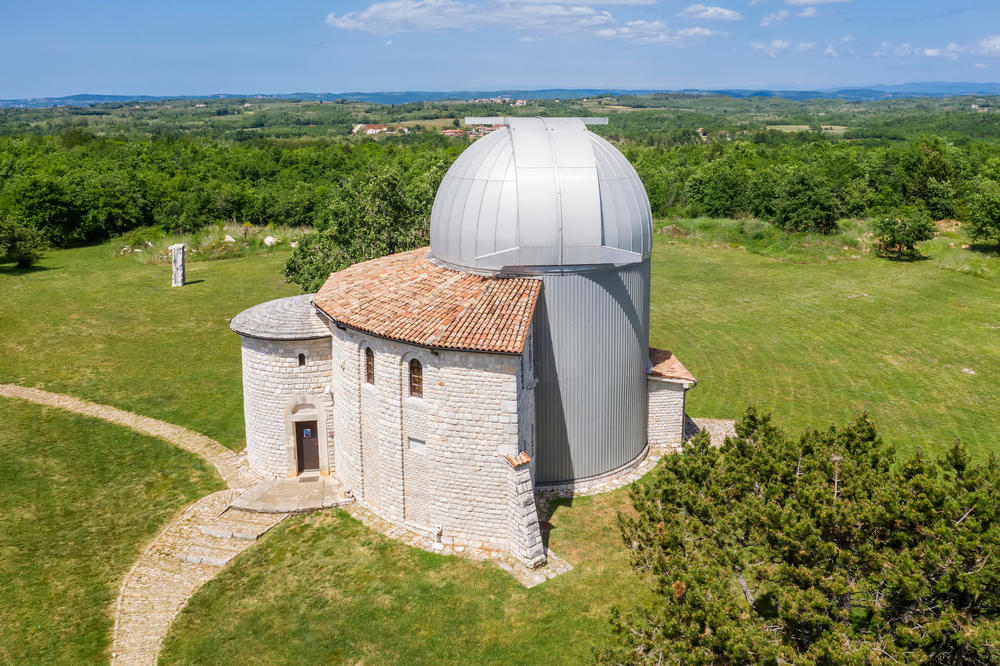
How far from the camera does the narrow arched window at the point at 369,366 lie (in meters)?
20.5

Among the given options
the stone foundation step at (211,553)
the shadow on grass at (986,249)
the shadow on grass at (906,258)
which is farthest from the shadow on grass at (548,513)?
the shadow on grass at (986,249)

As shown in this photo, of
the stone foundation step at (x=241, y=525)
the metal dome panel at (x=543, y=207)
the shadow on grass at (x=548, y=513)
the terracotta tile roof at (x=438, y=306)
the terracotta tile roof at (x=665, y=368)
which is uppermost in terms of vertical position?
the metal dome panel at (x=543, y=207)

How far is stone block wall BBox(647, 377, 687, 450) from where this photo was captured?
24.6m

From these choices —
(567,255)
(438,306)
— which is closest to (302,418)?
(438,306)

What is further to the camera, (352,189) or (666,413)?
(352,189)

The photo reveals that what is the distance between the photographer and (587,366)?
71.5ft

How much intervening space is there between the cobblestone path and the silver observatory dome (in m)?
9.22

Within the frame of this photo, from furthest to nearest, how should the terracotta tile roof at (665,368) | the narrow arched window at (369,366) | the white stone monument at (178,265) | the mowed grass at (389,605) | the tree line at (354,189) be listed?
→ 1. the white stone monument at (178,265)
2. the tree line at (354,189)
3. the terracotta tile roof at (665,368)
4. the narrow arched window at (369,366)
5. the mowed grass at (389,605)

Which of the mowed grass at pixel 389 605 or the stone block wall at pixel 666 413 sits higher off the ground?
the stone block wall at pixel 666 413

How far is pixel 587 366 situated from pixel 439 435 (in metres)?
5.22

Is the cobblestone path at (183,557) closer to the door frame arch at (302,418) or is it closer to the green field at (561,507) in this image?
the green field at (561,507)

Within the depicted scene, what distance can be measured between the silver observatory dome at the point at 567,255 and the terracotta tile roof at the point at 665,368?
1262 mm

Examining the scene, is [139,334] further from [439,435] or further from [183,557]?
[439,435]

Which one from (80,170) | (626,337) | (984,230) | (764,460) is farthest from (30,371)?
(984,230)
